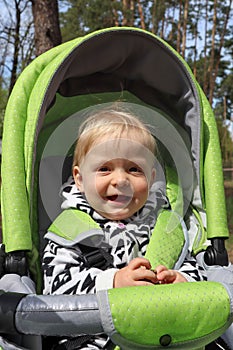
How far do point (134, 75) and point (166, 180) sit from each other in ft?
1.71

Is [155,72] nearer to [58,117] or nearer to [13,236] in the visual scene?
[58,117]

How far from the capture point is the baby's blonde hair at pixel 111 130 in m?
2.11

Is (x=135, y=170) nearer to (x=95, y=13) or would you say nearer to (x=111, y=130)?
(x=111, y=130)

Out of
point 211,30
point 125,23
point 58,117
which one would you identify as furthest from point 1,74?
point 58,117

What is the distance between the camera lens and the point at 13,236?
195 centimetres

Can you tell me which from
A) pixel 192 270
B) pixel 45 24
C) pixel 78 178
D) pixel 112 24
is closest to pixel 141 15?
pixel 112 24

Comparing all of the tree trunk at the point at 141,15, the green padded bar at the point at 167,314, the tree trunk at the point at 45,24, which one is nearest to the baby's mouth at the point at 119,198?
the green padded bar at the point at 167,314

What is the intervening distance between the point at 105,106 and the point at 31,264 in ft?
2.64

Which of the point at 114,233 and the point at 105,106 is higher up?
the point at 105,106

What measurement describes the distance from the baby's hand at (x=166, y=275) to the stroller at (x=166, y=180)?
0.51 feet

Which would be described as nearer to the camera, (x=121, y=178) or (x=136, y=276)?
(x=136, y=276)

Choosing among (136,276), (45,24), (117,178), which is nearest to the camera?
(136,276)

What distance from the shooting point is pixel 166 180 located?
8.09 feet

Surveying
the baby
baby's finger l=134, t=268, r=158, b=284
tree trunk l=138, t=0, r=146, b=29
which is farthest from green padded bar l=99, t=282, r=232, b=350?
tree trunk l=138, t=0, r=146, b=29
